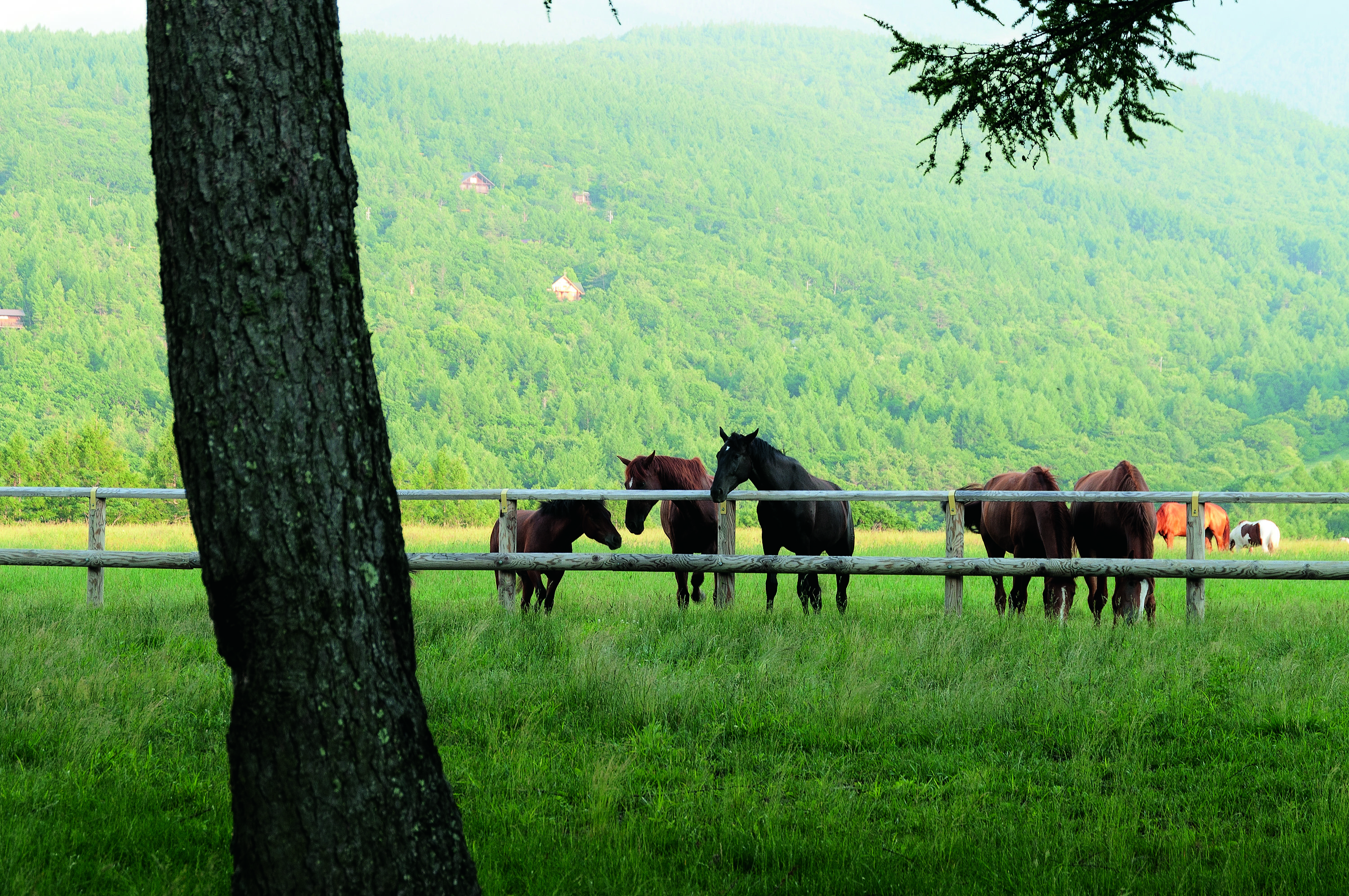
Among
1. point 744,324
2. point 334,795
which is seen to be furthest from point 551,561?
point 744,324

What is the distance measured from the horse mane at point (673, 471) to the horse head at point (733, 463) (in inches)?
24.3

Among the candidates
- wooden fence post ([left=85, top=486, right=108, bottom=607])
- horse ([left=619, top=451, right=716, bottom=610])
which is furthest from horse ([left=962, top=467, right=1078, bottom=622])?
wooden fence post ([left=85, top=486, right=108, bottom=607])

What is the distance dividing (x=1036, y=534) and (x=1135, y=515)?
1.12m

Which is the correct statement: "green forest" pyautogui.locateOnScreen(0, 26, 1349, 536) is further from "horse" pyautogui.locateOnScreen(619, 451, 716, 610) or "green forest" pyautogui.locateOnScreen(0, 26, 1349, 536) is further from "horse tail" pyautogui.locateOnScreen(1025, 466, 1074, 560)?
"horse tail" pyautogui.locateOnScreen(1025, 466, 1074, 560)

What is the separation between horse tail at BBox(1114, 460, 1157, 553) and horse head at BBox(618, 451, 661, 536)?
14.7 ft

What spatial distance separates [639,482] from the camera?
440 inches

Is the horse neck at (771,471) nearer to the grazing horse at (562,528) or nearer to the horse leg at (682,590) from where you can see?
the horse leg at (682,590)

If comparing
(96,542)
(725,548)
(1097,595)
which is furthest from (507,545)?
(1097,595)

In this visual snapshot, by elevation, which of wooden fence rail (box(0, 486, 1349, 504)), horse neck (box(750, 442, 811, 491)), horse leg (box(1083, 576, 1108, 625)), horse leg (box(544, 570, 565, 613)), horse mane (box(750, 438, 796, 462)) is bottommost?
horse leg (box(1083, 576, 1108, 625))

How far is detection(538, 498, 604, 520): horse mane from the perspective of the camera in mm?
11055

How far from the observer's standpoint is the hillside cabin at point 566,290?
159375mm

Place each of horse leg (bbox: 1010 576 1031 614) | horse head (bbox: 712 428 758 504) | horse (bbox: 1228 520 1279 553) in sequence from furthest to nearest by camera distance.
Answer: horse (bbox: 1228 520 1279 553) → horse leg (bbox: 1010 576 1031 614) → horse head (bbox: 712 428 758 504)

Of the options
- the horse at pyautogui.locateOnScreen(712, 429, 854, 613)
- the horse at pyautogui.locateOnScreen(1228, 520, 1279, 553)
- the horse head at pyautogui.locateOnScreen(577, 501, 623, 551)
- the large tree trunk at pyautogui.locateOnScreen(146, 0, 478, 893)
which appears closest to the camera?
the large tree trunk at pyautogui.locateOnScreen(146, 0, 478, 893)

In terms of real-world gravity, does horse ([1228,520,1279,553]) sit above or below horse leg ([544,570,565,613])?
below
